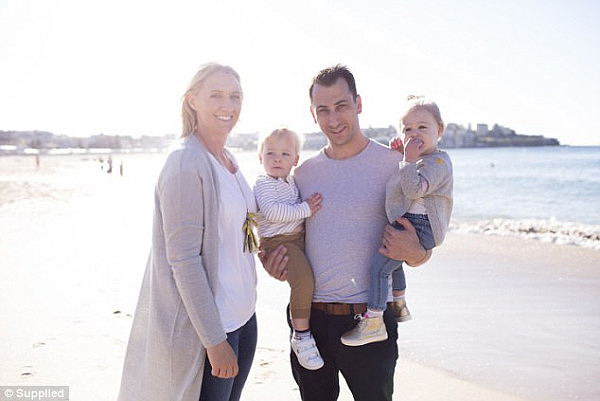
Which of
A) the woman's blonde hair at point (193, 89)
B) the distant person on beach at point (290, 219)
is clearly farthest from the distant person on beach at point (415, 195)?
the woman's blonde hair at point (193, 89)

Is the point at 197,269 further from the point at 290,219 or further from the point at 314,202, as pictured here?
the point at 314,202

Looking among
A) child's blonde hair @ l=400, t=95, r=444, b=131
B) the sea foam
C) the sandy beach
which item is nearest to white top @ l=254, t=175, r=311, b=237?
child's blonde hair @ l=400, t=95, r=444, b=131

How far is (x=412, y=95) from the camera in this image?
2953 millimetres

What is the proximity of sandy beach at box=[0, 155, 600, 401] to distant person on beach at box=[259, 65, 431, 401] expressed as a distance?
160 cm

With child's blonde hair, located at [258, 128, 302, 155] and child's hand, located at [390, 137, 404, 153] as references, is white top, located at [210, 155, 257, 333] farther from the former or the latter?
child's hand, located at [390, 137, 404, 153]

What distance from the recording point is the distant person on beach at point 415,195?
106 inches

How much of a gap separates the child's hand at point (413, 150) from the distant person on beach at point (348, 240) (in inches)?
5.2

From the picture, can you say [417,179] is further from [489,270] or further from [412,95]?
[489,270]

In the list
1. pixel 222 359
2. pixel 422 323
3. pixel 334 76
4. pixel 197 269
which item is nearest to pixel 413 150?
pixel 334 76

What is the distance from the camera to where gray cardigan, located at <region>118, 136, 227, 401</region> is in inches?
86.5

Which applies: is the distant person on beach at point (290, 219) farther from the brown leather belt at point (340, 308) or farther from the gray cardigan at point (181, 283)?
the gray cardigan at point (181, 283)

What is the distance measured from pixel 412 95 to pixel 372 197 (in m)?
0.62

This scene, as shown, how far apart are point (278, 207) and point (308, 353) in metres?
0.77

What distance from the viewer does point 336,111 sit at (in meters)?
2.82
